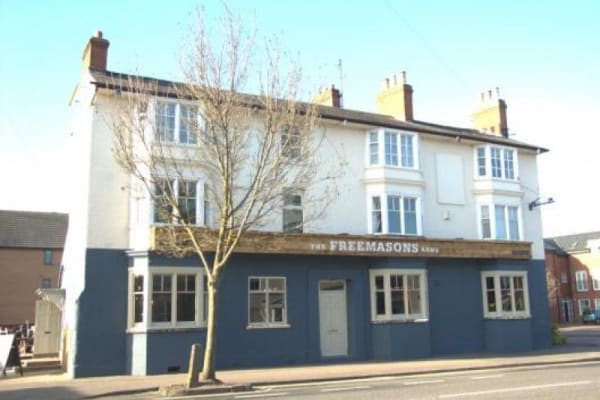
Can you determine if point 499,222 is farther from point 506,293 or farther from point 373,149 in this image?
point 373,149

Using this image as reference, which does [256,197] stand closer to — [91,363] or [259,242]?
[259,242]

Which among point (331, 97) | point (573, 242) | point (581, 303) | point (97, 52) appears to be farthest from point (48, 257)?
point (573, 242)

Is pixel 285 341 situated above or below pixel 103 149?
below

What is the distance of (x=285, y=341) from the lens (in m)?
21.2

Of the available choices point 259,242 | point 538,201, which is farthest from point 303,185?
point 538,201

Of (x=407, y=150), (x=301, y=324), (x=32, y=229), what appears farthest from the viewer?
(x=32, y=229)

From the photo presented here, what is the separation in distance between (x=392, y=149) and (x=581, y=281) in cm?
5501

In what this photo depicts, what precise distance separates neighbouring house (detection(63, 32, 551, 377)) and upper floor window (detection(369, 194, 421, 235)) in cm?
5

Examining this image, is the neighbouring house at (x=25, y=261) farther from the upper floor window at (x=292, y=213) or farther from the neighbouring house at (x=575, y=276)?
the neighbouring house at (x=575, y=276)

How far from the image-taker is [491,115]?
31281mm

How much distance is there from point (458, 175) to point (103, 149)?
14.6 metres

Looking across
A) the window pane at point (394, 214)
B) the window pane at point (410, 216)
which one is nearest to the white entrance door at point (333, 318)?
the window pane at point (394, 214)

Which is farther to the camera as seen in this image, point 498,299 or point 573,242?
point 573,242

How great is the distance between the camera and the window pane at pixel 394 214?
2377 cm
